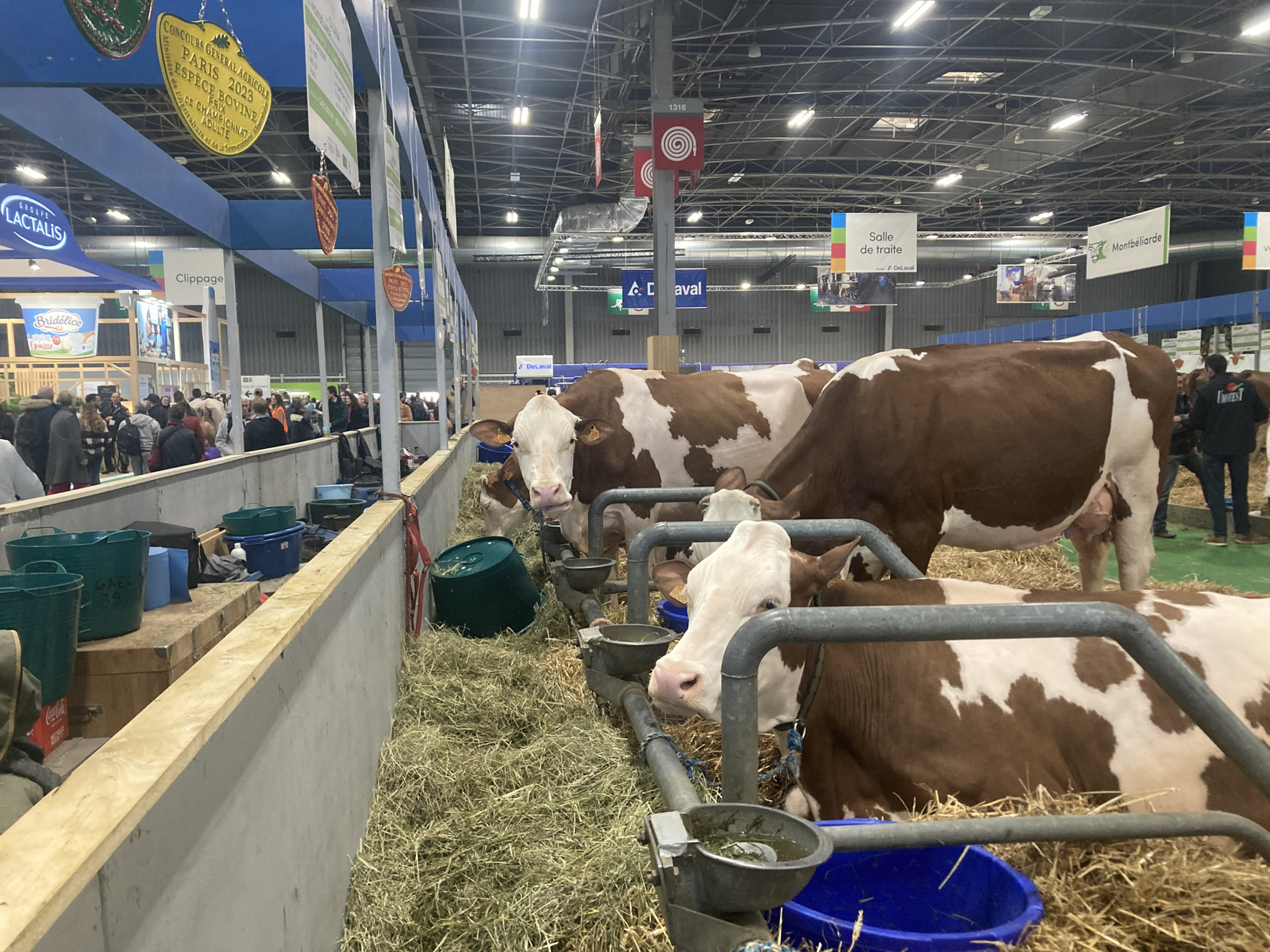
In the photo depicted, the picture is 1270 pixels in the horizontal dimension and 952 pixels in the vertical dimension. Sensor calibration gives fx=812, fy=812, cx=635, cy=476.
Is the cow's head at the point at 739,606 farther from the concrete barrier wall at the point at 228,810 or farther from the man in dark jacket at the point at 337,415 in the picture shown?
the man in dark jacket at the point at 337,415

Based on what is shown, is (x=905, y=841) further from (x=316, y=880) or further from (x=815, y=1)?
(x=815, y=1)

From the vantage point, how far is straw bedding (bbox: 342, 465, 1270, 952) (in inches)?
63.4

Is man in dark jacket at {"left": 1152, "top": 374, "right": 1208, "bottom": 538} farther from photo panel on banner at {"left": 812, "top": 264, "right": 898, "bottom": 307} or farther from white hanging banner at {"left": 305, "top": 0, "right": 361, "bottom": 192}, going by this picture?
photo panel on banner at {"left": 812, "top": 264, "right": 898, "bottom": 307}

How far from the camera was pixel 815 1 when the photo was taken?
13.1m

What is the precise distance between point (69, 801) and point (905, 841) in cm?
129

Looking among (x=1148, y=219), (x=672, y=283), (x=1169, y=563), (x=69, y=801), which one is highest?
(x=1148, y=219)

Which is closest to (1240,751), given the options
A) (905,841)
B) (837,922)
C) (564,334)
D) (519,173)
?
(905,841)

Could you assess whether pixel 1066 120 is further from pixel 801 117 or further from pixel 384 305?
pixel 384 305

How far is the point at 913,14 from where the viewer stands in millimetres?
11484

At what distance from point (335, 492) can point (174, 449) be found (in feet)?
5.30

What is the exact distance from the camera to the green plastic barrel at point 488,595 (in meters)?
4.58

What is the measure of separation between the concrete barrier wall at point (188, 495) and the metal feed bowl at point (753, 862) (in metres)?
3.70

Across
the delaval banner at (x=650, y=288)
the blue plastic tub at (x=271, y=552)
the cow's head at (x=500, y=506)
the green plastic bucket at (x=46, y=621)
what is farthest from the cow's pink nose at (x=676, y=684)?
the delaval banner at (x=650, y=288)

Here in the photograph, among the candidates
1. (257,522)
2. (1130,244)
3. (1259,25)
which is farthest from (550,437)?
(1130,244)
